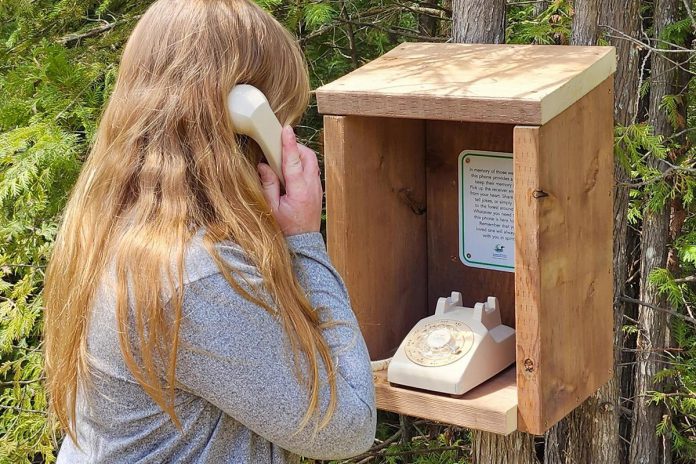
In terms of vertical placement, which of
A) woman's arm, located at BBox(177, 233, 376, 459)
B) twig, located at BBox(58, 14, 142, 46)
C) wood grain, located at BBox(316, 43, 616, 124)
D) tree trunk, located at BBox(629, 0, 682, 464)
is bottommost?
tree trunk, located at BBox(629, 0, 682, 464)

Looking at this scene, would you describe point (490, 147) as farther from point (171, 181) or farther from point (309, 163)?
point (171, 181)

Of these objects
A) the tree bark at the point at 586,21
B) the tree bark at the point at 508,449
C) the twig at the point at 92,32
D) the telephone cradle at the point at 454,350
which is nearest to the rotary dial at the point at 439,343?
the telephone cradle at the point at 454,350

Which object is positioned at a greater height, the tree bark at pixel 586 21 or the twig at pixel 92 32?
the tree bark at pixel 586 21

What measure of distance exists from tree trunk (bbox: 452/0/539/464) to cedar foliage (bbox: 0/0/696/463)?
0.46 ft

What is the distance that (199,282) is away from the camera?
133 cm

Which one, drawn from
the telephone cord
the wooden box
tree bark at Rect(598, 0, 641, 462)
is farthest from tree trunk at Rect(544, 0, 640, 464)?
the telephone cord

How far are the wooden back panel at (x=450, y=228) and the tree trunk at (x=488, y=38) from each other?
25 centimetres

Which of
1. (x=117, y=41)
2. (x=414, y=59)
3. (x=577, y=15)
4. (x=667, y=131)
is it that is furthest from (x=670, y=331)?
(x=117, y=41)

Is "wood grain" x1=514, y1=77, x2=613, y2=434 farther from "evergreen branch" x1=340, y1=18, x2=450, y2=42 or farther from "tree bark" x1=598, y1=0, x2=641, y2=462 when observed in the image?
"evergreen branch" x1=340, y1=18, x2=450, y2=42

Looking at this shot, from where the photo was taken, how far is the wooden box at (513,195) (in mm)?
1688

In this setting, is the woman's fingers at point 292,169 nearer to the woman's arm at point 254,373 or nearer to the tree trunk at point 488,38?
the woman's arm at point 254,373

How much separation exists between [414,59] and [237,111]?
628 mm

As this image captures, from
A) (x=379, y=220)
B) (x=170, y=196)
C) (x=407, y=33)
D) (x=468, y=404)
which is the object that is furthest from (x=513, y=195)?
(x=407, y=33)

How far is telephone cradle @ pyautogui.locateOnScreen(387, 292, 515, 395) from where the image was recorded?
184cm
